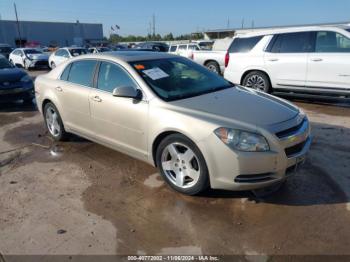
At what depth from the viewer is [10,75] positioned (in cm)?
902

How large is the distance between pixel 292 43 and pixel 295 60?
0.48 metres

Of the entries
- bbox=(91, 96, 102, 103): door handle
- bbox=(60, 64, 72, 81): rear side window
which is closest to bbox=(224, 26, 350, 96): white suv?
bbox=(60, 64, 72, 81): rear side window

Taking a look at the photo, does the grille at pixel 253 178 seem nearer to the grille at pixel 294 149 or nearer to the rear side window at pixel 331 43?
the grille at pixel 294 149

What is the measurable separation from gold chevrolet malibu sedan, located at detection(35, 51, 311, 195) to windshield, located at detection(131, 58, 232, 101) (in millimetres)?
13

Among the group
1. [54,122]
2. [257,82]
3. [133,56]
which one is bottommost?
[54,122]

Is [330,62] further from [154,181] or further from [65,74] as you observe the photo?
[65,74]

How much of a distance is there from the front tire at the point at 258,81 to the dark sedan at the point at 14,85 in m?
6.08

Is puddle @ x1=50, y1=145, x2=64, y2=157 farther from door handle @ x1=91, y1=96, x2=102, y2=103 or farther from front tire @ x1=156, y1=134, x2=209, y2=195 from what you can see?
front tire @ x1=156, y1=134, x2=209, y2=195

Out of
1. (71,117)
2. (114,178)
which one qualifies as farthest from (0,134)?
(114,178)

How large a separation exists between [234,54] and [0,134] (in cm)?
607

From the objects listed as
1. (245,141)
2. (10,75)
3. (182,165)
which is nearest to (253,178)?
(245,141)

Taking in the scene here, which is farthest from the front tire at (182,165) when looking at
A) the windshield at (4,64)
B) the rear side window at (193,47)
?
the rear side window at (193,47)

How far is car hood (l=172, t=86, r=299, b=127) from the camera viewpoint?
3455 millimetres

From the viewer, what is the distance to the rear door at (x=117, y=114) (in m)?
4.02
